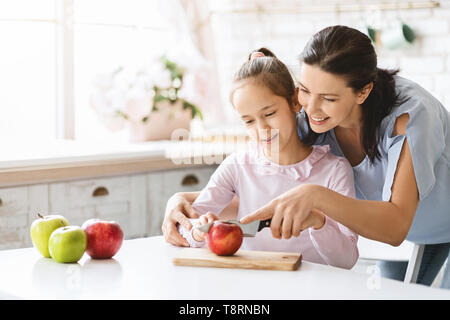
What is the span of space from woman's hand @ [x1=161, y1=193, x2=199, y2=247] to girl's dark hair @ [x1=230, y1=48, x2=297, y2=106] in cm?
32

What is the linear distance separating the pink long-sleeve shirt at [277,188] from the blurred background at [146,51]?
1493 millimetres

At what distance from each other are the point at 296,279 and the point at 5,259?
2.24ft

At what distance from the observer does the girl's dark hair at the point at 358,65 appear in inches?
61.0

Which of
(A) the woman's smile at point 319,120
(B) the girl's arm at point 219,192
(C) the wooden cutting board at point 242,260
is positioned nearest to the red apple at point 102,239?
(C) the wooden cutting board at point 242,260

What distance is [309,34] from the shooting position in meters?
3.47

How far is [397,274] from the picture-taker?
2209 mm

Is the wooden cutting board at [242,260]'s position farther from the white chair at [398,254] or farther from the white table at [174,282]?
the white chair at [398,254]

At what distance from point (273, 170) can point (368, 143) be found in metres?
0.26

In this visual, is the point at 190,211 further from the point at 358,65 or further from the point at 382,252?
the point at 382,252

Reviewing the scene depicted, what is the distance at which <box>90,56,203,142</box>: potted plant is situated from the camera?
3191 mm

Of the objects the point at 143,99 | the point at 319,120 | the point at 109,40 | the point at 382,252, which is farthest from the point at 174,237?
the point at 109,40

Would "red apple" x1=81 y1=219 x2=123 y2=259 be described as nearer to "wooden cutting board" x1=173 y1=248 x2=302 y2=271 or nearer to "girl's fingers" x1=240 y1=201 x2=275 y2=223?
"wooden cutting board" x1=173 y1=248 x2=302 y2=271

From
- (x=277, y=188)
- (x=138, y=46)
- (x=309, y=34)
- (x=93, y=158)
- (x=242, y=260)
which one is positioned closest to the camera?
(x=242, y=260)
